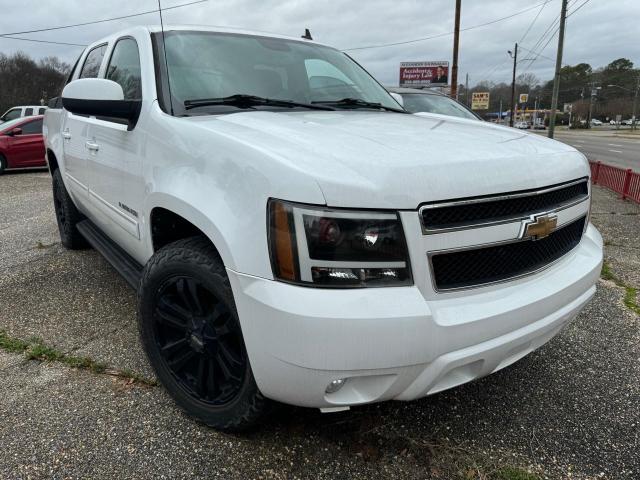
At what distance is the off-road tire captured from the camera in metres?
4.45

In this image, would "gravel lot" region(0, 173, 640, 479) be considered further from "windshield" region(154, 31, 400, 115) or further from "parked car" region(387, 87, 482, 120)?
"parked car" region(387, 87, 482, 120)

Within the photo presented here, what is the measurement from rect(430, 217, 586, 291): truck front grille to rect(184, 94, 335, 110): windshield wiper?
4.43 ft

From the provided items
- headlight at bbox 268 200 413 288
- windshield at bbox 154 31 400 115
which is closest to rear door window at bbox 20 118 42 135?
windshield at bbox 154 31 400 115

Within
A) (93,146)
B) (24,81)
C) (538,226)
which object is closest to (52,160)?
(93,146)

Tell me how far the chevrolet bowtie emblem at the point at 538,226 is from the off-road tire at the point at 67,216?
386 cm

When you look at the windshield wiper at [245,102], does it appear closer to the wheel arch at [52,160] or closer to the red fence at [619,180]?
the wheel arch at [52,160]

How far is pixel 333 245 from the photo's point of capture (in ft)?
5.13

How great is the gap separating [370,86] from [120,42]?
Answer: 165 cm

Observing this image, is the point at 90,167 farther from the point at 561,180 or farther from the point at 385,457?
the point at 561,180

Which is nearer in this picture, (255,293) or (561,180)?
(255,293)

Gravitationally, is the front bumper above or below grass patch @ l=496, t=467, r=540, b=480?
above

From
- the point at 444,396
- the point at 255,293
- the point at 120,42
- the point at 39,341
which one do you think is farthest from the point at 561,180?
the point at 39,341

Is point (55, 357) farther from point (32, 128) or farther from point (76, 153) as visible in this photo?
point (32, 128)

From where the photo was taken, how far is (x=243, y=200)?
168 centimetres
